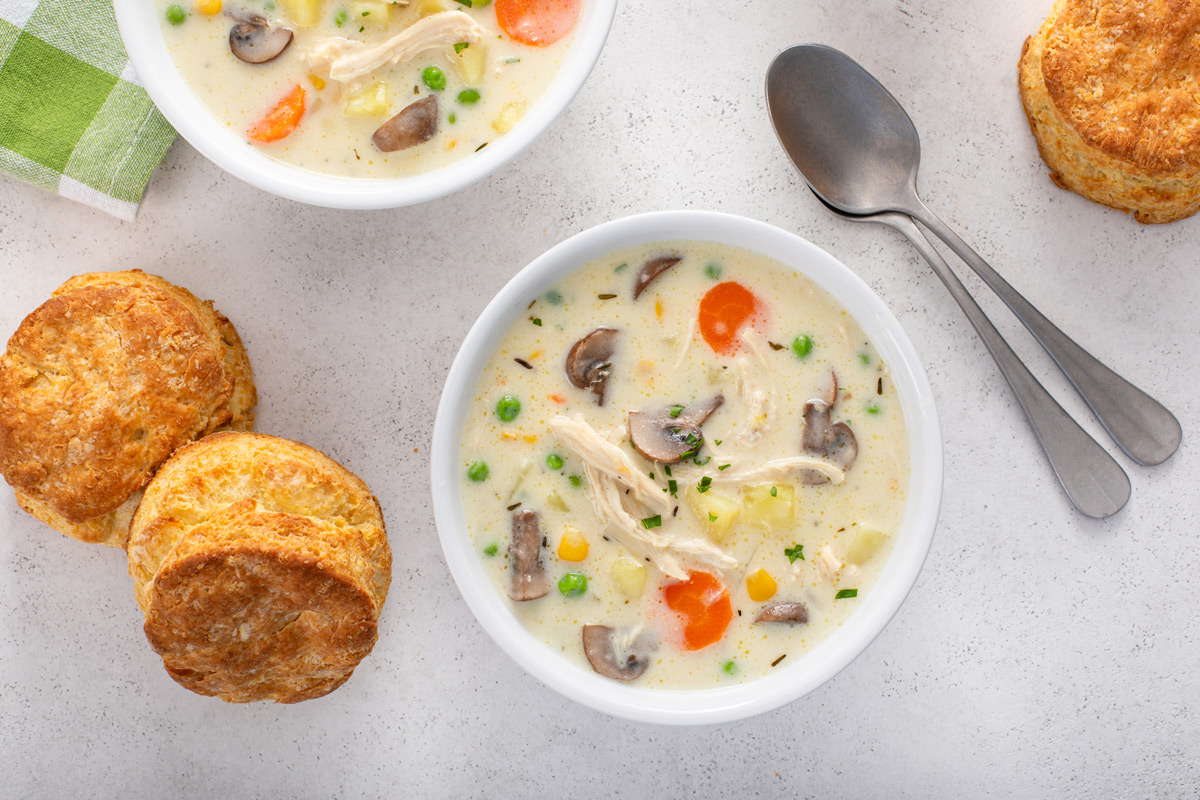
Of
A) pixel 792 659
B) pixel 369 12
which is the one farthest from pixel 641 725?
pixel 369 12

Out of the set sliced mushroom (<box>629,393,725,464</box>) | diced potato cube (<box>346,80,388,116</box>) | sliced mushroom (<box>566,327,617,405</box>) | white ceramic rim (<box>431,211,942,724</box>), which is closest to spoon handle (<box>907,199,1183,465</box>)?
white ceramic rim (<box>431,211,942,724</box>)

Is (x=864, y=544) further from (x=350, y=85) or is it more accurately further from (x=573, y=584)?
(x=350, y=85)

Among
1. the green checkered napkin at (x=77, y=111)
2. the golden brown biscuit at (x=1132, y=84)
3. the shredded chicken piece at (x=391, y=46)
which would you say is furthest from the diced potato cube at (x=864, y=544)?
the green checkered napkin at (x=77, y=111)

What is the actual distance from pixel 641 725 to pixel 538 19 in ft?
8.07

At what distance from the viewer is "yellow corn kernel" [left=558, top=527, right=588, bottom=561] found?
8.81 feet

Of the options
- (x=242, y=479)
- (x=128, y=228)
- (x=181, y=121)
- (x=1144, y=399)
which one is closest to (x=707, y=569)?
(x=242, y=479)

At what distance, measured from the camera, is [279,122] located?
8.79ft

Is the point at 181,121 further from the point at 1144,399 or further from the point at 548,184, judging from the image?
the point at 1144,399

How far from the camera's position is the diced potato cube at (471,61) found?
2.63 metres

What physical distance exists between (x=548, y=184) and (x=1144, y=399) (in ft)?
7.61

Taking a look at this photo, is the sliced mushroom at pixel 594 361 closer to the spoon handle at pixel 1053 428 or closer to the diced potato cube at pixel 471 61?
the diced potato cube at pixel 471 61

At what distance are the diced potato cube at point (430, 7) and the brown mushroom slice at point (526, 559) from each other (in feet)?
5.06

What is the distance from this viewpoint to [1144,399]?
3191mm

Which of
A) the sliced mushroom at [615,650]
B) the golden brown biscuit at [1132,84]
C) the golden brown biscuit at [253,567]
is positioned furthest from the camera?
the golden brown biscuit at [1132,84]
